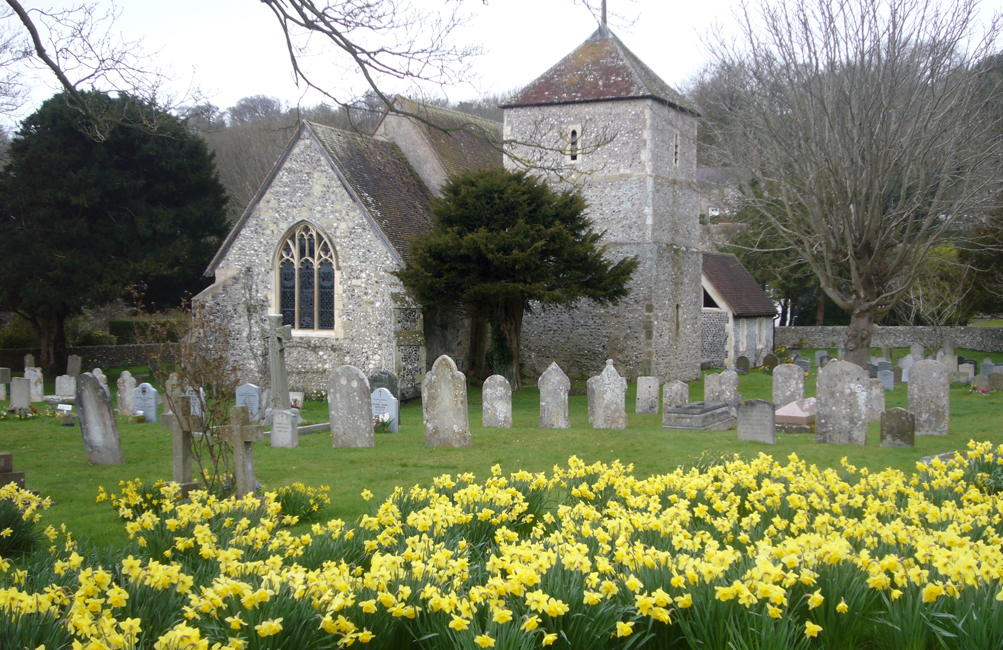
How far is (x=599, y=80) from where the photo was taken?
24578 millimetres

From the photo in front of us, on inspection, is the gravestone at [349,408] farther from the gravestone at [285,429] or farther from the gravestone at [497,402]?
the gravestone at [497,402]

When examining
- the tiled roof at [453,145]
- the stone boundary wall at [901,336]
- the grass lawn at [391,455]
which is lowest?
the grass lawn at [391,455]

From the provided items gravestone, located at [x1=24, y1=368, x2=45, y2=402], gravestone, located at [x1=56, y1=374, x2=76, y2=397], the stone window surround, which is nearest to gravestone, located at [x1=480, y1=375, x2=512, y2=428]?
the stone window surround

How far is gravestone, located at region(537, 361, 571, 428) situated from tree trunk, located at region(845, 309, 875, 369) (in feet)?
30.5

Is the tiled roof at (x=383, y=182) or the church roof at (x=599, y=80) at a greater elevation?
the church roof at (x=599, y=80)

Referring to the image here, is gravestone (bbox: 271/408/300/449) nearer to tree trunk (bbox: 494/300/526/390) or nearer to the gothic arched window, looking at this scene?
the gothic arched window

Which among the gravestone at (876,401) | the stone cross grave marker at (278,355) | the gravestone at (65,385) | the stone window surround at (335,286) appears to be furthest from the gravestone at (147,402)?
the gravestone at (876,401)

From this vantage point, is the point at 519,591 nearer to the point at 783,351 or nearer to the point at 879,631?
the point at 879,631

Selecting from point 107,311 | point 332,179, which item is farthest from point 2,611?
point 107,311

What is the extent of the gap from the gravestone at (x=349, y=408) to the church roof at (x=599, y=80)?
Answer: 15.1 metres

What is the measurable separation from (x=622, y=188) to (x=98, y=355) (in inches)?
751

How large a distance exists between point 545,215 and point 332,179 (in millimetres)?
5540

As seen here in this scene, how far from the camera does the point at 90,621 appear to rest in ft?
10.8

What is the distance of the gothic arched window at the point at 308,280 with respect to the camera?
70.4 ft
